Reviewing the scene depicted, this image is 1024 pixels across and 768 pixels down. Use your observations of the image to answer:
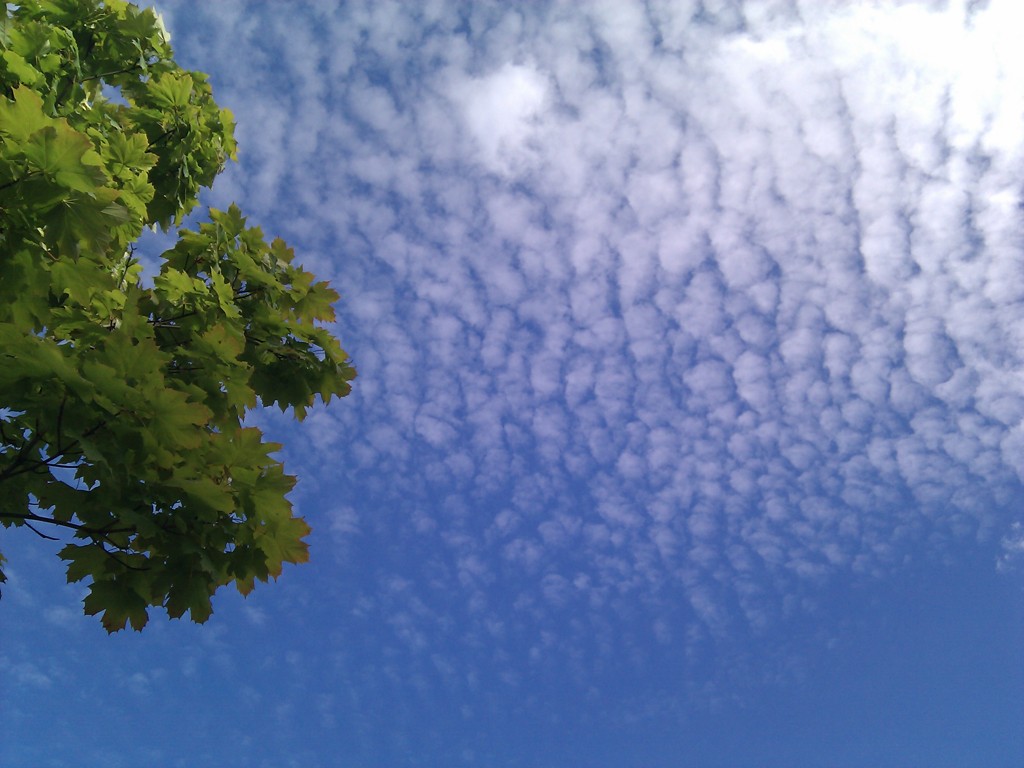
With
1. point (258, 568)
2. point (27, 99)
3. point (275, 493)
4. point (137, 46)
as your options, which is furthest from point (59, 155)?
point (137, 46)

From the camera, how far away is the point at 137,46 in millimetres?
7410

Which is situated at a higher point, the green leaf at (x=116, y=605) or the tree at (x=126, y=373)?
the tree at (x=126, y=373)

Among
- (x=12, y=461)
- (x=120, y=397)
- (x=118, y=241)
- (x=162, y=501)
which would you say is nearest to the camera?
(x=120, y=397)

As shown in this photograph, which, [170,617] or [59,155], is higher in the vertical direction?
[59,155]

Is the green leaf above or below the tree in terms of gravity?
below

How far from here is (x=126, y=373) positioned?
4078mm

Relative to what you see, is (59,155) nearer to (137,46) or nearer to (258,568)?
(258,568)

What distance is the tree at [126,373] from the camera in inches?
161

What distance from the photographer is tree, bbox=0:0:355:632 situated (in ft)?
13.4

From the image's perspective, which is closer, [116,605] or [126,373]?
[126,373]

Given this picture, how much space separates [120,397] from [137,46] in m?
5.29

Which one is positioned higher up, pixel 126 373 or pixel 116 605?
pixel 126 373

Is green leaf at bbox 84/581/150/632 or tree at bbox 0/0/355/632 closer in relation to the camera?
tree at bbox 0/0/355/632

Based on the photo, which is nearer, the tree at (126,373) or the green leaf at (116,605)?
the tree at (126,373)
